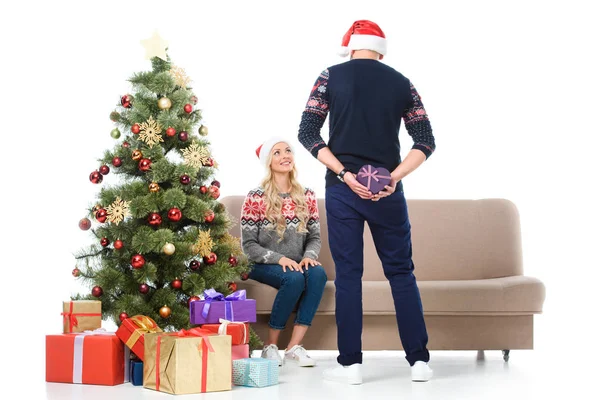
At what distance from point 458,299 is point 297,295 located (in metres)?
0.78

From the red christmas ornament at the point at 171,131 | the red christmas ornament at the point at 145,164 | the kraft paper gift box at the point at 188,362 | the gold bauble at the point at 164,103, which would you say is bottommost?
the kraft paper gift box at the point at 188,362

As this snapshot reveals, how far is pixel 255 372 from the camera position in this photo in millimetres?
3232

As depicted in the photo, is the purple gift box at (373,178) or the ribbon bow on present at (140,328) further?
the ribbon bow on present at (140,328)

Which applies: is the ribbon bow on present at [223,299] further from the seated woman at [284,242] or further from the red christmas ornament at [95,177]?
the red christmas ornament at [95,177]

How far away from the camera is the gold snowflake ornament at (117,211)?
12.5ft

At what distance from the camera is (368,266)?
15.0 feet

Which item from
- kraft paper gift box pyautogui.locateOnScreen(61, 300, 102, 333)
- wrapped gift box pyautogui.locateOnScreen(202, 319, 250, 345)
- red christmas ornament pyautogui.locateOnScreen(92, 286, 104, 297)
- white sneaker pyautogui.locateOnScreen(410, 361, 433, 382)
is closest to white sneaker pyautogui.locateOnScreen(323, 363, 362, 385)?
white sneaker pyautogui.locateOnScreen(410, 361, 433, 382)

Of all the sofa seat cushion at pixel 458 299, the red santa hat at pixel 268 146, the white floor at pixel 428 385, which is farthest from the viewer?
the red santa hat at pixel 268 146

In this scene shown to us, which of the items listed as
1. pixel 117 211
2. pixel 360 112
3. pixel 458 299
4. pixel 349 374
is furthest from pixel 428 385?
pixel 117 211

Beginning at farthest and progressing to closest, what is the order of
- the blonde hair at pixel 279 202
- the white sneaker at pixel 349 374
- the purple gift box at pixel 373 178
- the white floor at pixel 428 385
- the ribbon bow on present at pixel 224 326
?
the blonde hair at pixel 279 202
the ribbon bow on present at pixel 224 326
the white sneaker at pixel 349 374
the purple gift box at pixel 373 178
the white floor at pixel 428 385


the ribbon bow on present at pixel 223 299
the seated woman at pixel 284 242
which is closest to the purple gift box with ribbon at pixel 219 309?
the ribbon bow on present at pixel 223 299

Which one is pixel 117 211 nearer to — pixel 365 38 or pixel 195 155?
pixel 195 155

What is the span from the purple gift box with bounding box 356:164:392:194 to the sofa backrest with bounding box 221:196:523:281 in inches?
55.8

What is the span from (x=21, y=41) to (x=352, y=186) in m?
2.81
